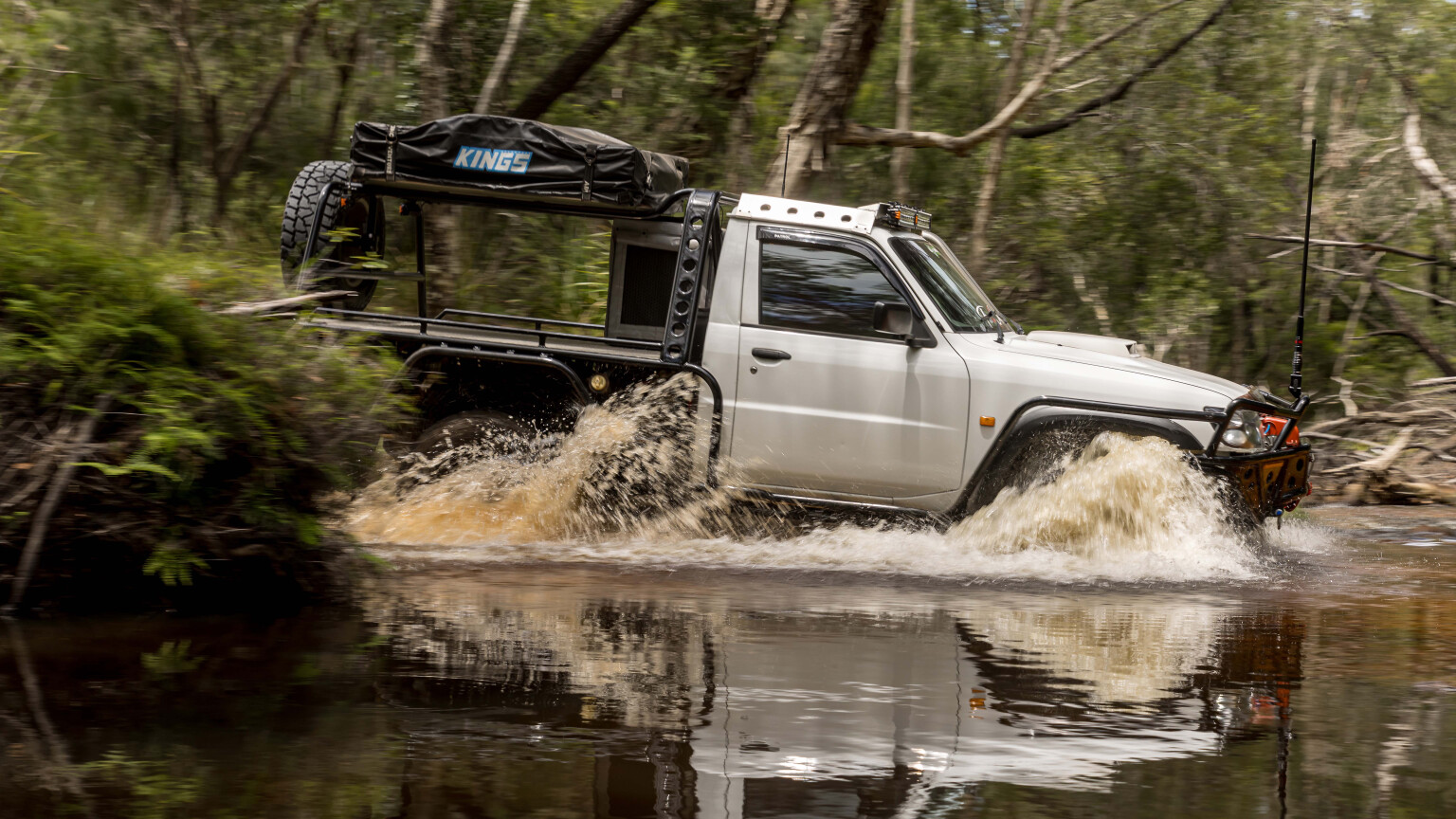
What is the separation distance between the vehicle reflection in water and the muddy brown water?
2 centimetres

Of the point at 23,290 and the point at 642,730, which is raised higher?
the point at 23,290

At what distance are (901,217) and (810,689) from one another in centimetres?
377

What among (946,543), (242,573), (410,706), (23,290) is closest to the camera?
(410,706)

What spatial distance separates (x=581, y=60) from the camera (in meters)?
13.7

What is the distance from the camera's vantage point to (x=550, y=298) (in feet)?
41.0

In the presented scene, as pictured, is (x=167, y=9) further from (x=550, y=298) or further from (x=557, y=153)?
(x=557, y=153)

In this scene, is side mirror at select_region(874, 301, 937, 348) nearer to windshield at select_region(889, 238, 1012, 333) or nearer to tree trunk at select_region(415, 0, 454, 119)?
windshield at select_region(889, 238, 1012, 333)

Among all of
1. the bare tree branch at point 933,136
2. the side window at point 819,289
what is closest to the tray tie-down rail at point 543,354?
the side window at point 819,289

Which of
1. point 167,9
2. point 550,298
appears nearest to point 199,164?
point 167,9

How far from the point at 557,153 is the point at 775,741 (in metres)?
4.51

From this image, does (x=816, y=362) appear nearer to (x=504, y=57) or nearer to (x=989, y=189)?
(x=989, y=189)

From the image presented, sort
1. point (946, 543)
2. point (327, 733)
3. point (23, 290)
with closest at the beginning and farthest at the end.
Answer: point (327, 733)
point (23, 290)
point (946, 543)

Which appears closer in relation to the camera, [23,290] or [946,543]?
[23,290]

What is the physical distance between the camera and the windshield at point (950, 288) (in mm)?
7043
